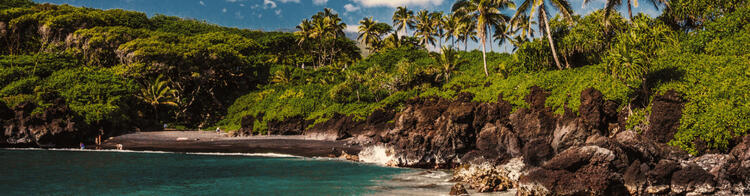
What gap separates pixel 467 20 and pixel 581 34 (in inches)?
484

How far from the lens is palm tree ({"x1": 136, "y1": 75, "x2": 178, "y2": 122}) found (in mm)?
59844

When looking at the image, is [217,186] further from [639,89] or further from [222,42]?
[222,42]

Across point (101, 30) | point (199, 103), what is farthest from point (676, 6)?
point (101, 30)

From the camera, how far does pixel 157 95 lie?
200 ft

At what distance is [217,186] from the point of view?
23.4 metres

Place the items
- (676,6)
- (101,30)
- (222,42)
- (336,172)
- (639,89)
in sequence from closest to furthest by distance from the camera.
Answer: (639,89)
(336,172)
(676,6)
(101,30)
(222,42)

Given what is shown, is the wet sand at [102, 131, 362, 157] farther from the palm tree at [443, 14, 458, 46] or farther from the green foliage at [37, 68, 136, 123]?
the palm tree at [443, 14, 458, 46]

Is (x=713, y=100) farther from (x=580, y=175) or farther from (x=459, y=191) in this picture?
(x=459, y=191)

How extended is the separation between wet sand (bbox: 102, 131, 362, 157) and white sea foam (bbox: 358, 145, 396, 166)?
13.6 feet

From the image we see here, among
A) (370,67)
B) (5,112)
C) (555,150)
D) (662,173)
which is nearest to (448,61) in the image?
(370,67)

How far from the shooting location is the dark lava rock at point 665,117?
2286 cm

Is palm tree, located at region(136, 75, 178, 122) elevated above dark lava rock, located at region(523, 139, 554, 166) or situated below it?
above

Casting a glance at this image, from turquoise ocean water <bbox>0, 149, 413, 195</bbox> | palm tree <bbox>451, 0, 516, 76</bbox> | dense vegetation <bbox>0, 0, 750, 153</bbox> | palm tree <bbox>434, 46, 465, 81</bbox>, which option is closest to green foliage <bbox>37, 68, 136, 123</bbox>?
dense vegetation <bbox>0, 0, 750, 153</bbox>

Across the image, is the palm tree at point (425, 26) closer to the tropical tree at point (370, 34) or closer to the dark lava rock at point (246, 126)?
the tropical tree at point (370, 34)
